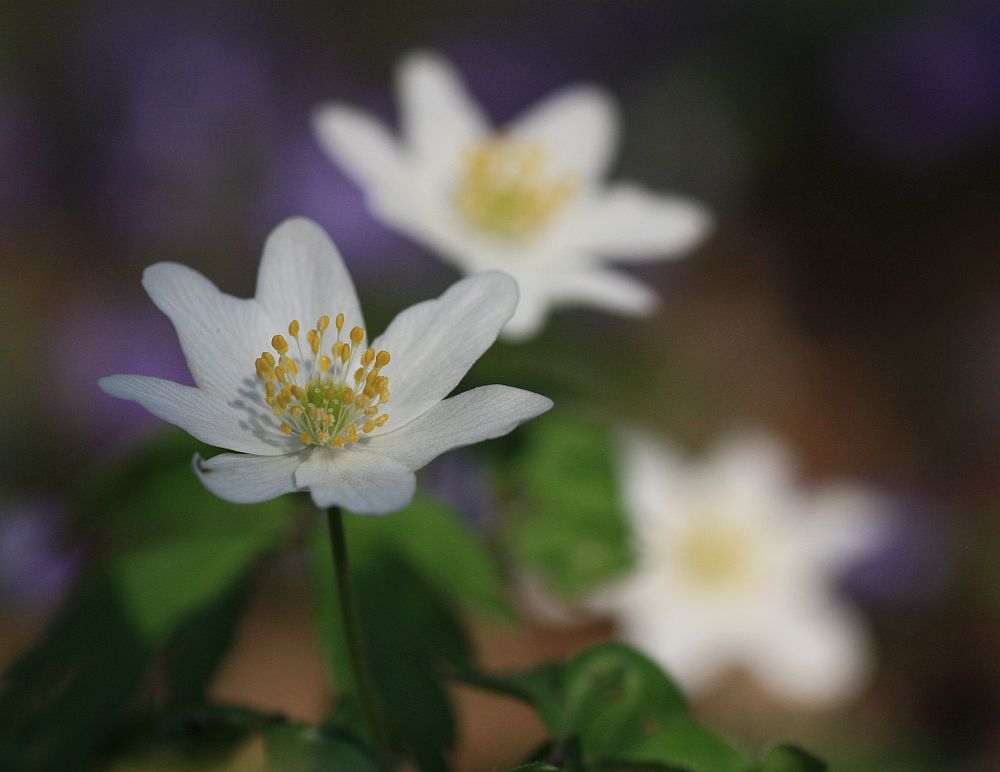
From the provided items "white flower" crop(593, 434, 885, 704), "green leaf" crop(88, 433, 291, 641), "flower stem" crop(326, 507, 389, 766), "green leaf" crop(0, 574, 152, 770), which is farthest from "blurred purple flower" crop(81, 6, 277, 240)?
"flower stem" crop(326, 507, 389, 766)

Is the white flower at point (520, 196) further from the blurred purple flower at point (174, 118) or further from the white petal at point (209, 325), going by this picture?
the blurred purple flower at point (174, 118)

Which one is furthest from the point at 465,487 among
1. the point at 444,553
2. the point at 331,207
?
the point at 331,207

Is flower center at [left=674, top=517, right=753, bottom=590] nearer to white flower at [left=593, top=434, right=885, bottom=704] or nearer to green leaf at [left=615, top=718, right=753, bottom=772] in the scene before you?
white flower at [left=593, top=434, right=885, bottom=704]

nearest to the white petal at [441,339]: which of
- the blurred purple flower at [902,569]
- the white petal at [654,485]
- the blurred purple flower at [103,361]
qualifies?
the white petal at [654,485]

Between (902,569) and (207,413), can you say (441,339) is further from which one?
(902,569)

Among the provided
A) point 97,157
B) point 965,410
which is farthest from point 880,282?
point 97,157

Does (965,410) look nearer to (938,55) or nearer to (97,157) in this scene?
(938,55)

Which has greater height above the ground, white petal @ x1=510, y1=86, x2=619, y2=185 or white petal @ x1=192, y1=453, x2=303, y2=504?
white petal @ x1=510, y1=86, x2=619, y2=185
